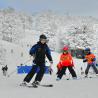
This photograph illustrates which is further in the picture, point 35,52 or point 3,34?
point 3,34

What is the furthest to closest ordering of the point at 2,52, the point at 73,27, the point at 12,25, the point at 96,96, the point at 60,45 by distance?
the point at 60,45 → the point at 12,25 → the point at 73,27 → the point at 2,52 → the point at 96,96

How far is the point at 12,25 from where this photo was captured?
127625mm

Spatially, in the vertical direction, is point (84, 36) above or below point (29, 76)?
below

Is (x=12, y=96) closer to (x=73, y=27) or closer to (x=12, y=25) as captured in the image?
(x=73, y=27)

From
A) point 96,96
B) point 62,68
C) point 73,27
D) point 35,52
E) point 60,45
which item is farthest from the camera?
point 60,45

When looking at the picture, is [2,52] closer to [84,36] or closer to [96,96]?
[84,36]

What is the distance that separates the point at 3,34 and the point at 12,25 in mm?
4228

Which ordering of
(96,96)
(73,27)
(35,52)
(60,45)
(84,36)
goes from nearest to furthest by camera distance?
(96,96) → (35,52) → (84,36) → (73,27) → (60,45)

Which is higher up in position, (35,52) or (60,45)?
(35,52)

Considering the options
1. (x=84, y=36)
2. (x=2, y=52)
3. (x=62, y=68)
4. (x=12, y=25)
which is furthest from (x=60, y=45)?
(x=62, y=68)

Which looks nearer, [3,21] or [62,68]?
[62,68]

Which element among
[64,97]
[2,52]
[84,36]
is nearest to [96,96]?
[64,97]

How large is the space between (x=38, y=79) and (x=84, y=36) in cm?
9825

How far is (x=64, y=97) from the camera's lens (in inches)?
322
